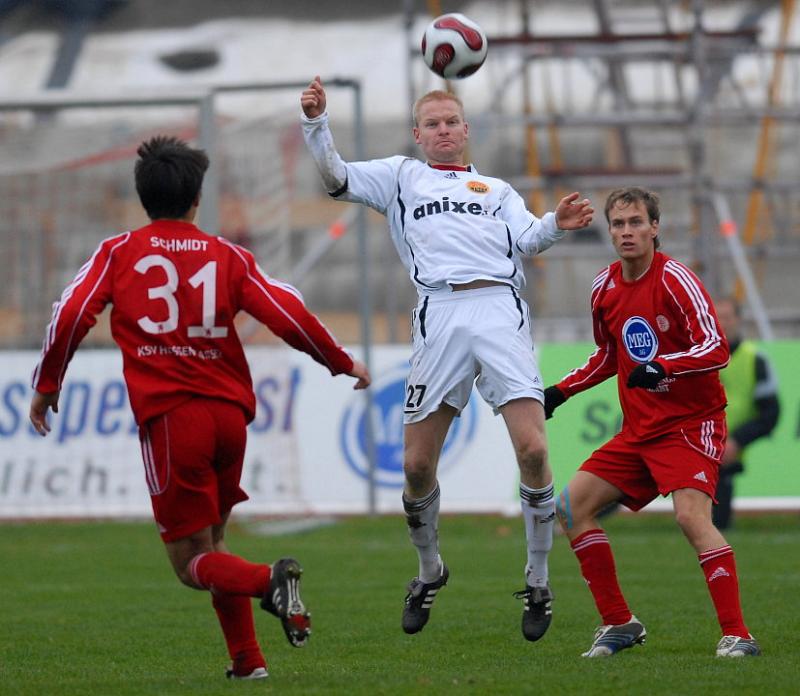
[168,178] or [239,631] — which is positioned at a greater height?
[168,178]

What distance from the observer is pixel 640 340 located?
712 cm

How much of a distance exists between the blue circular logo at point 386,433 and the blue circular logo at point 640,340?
7.77 m

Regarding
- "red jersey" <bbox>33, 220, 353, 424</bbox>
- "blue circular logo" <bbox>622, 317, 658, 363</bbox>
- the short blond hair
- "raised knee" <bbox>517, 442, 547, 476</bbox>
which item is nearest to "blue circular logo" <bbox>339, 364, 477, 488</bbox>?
the short blond hair

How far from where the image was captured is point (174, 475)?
19.4 ft

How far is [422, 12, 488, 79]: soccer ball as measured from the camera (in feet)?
25.9

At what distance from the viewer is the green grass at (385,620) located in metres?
6.24

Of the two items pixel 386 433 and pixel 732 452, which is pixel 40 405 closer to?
pixel 732 452

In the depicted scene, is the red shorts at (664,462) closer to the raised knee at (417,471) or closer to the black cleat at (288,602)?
the raised knee at (417,471)

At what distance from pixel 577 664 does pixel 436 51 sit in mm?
3007

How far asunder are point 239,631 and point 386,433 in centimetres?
886

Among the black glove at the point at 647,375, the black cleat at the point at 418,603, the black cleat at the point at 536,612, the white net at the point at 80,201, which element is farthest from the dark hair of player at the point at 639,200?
the white net at the point at 80,201

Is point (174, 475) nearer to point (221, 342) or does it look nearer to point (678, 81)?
point (221, 342)

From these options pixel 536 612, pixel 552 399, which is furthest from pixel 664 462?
pixel 536 612

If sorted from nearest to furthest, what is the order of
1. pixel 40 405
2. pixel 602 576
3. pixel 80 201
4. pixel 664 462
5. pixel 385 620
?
pixel 40 405, pixel 664 462, pixel 602 576, pixel 385 620, pixel 80 201
